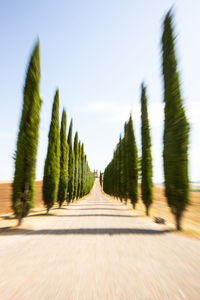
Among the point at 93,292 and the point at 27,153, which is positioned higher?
the point at 27,153

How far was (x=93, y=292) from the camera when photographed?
285 centimetres

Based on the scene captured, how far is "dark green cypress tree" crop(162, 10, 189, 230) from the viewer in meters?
8.02

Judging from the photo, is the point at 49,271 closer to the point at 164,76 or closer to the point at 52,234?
the point at 52,234

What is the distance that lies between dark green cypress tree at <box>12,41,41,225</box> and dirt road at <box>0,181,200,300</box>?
2.19 meters

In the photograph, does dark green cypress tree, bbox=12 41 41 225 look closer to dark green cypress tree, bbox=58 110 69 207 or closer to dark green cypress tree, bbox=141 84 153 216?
dark green cypress tree, bbox=141 84 153 216

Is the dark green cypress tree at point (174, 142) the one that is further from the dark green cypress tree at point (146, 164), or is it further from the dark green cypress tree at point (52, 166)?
the dark green cypress tree at point (52, 166)

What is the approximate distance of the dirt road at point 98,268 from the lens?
2846mm

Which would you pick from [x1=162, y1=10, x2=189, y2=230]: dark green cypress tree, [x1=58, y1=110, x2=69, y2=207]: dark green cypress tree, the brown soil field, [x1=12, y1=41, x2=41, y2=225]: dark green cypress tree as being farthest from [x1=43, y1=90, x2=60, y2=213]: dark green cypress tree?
[x1=162, y1=10, x2=189, y2=230]: dark green cypress tree

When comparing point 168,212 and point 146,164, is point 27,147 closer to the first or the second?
point 146,164

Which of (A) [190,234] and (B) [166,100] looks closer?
(A) [190,234]

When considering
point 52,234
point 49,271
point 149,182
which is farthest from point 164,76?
point 49,271

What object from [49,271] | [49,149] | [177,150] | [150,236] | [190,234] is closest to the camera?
[49,271]

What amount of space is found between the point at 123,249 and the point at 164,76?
27.2 ft

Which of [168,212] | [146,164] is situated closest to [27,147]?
[146,164]
